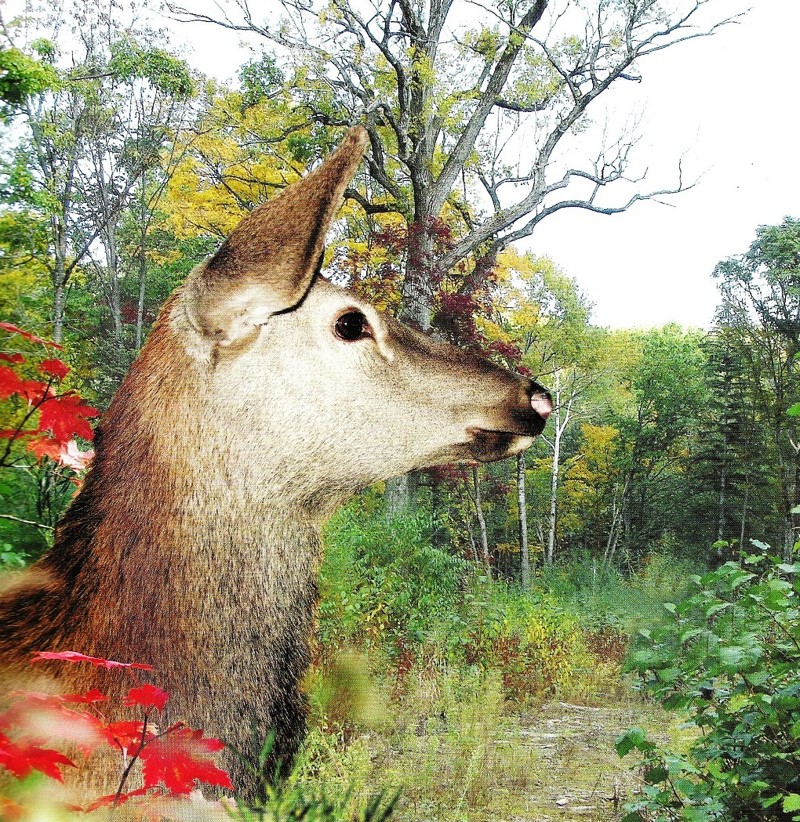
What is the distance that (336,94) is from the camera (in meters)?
2.91

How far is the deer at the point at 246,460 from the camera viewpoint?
2.43 feet

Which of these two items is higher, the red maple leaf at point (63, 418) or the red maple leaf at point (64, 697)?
the red maple leaf at point (63, 418)

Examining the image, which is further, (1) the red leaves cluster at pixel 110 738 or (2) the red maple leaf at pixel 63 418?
(2) the red maple leaf at pixel 63 418

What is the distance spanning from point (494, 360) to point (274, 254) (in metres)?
1.64

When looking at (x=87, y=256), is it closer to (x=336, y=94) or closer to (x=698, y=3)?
(x=336, y=94)

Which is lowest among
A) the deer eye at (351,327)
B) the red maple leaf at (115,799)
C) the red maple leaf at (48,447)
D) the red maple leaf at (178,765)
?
the red maple leaf at (115,799)

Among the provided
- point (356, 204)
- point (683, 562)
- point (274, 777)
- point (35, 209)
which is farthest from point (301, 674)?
point (683, 562)

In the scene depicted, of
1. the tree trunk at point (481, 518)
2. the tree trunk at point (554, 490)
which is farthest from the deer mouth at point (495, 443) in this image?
the tree trunk at point (554, 490)

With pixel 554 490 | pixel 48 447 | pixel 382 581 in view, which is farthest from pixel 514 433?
pixel 554 490

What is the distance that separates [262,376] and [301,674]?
0.38 meters

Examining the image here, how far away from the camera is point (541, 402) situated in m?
0.96

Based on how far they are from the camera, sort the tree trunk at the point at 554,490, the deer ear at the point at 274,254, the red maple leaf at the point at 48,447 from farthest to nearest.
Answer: the tree trunk at the point at 554,490 → the red maple leaf at the point at 48,447 → the deer ear at the point at 274,254

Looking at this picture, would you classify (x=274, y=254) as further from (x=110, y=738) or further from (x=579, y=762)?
(x=579, y=762)

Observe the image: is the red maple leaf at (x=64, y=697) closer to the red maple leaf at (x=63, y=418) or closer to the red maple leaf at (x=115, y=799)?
the red maple leaf at (x=115, y=799)
